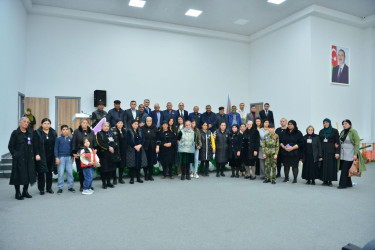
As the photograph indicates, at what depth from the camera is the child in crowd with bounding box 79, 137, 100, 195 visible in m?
5.23

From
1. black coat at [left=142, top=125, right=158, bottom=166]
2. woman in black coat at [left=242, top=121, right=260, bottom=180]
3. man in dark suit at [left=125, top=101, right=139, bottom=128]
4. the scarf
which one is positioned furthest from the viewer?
man in dark suit at [left=125, top=101, right=139, bottom=128]

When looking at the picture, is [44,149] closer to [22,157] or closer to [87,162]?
[22,157]

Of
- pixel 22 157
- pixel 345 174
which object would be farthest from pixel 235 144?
pixel 22 157

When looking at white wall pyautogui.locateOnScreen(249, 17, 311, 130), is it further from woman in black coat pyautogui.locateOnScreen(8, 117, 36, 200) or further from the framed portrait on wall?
woman in black coat pyautogui.locateOnScreen(8, 117, 36, 200)

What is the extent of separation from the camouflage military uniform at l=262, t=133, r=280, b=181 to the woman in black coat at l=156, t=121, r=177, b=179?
2.23 m

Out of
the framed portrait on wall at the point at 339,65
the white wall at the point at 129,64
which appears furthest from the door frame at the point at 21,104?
the framed portrait on wall at the point at 339,65

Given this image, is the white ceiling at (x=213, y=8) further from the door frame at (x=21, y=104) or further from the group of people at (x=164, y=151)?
the group of people at (x=164, y=151)

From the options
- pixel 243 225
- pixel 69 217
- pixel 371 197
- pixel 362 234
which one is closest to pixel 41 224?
pixel 69 217

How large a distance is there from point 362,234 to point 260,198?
179 centimetres

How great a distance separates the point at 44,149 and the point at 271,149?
4.86 meters

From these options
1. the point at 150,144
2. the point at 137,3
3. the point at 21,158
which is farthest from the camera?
the point at 137,3

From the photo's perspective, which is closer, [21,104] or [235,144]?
[235,144]

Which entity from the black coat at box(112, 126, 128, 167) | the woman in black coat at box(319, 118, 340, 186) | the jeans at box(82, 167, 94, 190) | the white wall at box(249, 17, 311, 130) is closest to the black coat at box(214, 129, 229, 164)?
the woman in black coat at box(319, 118, 340, 186)

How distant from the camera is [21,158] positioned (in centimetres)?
470
